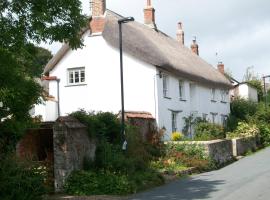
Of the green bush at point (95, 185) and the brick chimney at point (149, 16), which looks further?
the brick chimney at point (149, 16)

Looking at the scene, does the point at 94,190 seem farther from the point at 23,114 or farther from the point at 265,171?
the point at 265,171

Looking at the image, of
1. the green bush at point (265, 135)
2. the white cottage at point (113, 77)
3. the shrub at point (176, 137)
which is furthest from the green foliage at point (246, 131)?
the shrub at point (176, 137)

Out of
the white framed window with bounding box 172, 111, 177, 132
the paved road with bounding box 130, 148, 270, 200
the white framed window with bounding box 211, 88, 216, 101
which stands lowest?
the paved road with bounding box 130, 148, 270, 200

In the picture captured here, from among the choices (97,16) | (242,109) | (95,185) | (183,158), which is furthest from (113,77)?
(242,109)

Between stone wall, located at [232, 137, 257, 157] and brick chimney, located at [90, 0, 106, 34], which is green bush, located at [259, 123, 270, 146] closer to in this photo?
stone wall, located at [232, 137, 257, 157]

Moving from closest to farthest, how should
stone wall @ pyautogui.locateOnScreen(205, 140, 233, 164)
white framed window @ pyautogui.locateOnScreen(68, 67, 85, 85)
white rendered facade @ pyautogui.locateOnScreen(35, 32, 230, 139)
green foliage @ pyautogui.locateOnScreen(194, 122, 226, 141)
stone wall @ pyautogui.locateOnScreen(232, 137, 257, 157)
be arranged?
stone wall @ pyautogui.locateOnScreen(205, 140, 233, 164) < white rendered facade @ pyautogui.locateOnScreen(35, 32, 230, 139) < stone wall @ pyautogui.locateOnScreen(232, 137, 257, 157) < white framed window @ pyautogui.locateOnScreen(68, 67, 85, 85) < green foliage @ pyautogui.locateOnScreen(194, 122, 226, 141)

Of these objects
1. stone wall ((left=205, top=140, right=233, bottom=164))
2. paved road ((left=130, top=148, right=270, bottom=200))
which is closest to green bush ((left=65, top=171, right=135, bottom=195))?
paved road ((left=130, top=148, right=270, bottom=200))

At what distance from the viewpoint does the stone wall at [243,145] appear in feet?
102

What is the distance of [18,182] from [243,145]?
21441 mm

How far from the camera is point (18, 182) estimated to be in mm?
14203

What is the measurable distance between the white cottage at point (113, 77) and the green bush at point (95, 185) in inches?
484

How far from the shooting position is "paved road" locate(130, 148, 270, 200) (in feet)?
50.2

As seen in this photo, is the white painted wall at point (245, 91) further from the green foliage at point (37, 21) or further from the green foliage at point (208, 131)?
the green foliage at point (37, 21)

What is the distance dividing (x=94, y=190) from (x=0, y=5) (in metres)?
6.74
